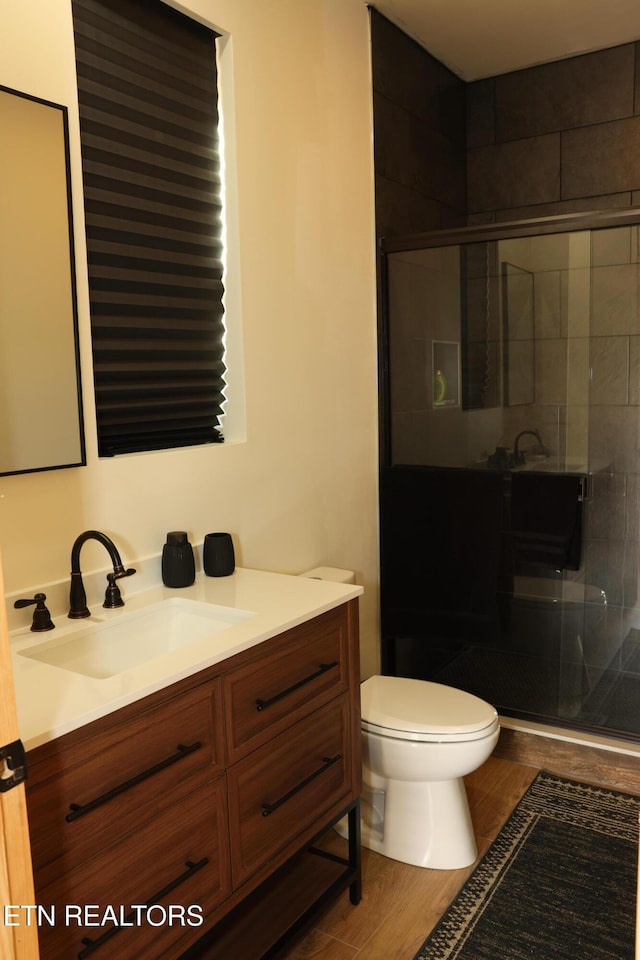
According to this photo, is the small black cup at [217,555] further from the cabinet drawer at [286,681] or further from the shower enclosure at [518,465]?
the shower enclosure at [518,465]

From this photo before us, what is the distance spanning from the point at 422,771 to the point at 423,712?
163 mm

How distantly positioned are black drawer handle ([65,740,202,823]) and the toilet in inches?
33.7

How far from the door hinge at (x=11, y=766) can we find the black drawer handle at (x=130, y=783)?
1.28 feet

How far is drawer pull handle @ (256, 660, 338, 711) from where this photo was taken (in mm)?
1680

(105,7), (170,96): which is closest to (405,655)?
(170,96)

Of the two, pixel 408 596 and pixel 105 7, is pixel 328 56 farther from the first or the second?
pixel 408 596

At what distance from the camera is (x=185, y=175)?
2.21 m

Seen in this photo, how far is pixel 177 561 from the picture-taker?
2035 mm

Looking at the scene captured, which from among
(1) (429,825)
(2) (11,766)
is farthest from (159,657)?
(1) (429,825)

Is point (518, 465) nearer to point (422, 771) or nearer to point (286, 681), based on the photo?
point (422, 771)

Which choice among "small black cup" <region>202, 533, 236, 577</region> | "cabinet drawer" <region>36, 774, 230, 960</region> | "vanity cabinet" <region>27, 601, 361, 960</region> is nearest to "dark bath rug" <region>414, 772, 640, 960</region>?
"vanity cabinet" <region>27, 601, 361, 960</region>

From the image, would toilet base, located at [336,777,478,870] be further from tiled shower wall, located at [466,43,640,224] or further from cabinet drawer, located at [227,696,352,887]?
tiled shower wall, located at [466,43,640,224]

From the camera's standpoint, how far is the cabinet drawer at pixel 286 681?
1.62m

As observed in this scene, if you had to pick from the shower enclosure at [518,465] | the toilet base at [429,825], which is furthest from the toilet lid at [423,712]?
the shower enclosure at [518,465]
